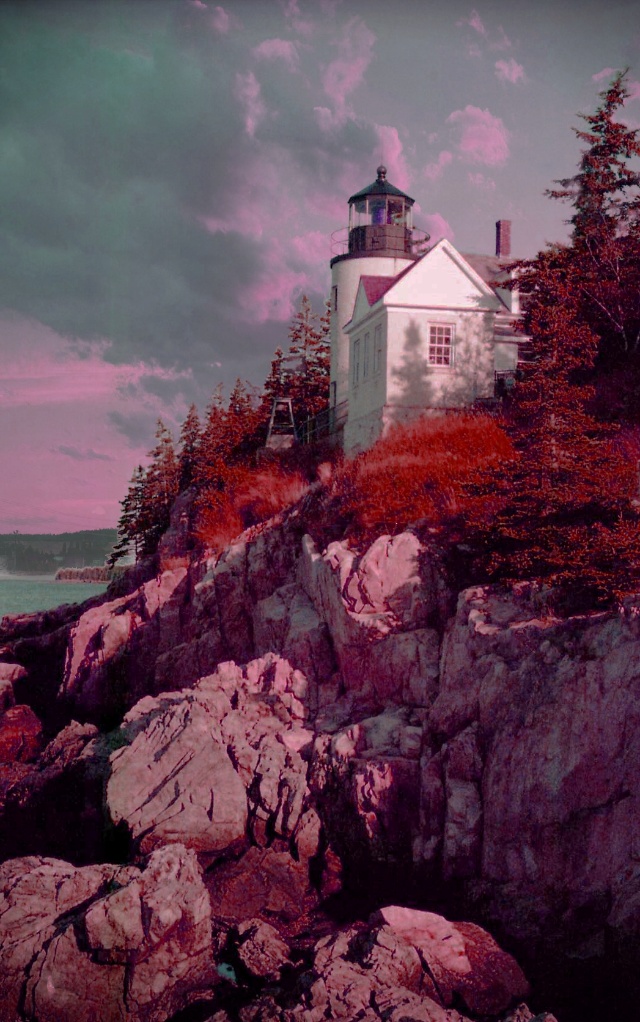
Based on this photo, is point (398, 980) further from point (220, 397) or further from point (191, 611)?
point (220, 397)

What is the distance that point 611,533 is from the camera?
15633mm

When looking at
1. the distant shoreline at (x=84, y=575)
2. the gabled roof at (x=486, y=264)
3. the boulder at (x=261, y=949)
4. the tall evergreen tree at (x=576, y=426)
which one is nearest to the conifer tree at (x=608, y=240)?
the tall evergreen tree at (x=576, y=426)

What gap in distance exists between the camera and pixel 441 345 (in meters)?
30.3

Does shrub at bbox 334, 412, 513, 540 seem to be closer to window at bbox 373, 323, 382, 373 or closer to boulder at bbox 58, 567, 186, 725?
window at bbox 373, 323, 382, 373

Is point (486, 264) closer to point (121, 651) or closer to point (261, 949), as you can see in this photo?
point (121, 651)

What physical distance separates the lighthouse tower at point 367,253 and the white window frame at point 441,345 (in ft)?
23.3

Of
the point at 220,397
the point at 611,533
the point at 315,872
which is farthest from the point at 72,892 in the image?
the point at 220,397

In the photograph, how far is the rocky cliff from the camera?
11.8m

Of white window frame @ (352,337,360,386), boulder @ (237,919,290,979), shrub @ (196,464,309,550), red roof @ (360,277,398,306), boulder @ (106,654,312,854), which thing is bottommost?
boulder @ (237,919,290,979)

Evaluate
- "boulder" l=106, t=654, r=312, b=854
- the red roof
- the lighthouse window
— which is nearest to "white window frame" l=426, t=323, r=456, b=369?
the red roof

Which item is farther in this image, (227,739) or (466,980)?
(227,739)

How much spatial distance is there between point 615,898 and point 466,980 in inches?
87.1

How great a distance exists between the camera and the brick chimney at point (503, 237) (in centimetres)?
4122

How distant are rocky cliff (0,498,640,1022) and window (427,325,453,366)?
10.8 metres
